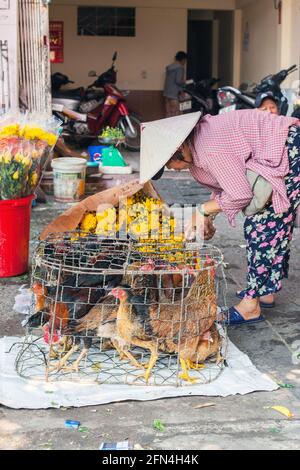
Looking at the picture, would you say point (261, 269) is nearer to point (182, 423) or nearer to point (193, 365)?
point (193, 365)

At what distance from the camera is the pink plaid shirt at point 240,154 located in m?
3.89

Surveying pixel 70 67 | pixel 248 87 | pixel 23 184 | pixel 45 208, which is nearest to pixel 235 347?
pixel 23 184

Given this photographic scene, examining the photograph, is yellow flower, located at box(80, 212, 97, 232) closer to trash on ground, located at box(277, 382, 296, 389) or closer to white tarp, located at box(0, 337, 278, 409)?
white tarp, located at box(0, 337, 278, 409)

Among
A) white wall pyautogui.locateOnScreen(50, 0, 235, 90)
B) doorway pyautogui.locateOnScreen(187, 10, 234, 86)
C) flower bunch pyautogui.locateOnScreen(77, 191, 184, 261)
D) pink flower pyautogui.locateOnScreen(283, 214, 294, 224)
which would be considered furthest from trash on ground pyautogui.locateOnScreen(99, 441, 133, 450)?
doorway pyautogui.locateOnScreen(187, 10, 234, 86)

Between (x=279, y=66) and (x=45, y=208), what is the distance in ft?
18.2

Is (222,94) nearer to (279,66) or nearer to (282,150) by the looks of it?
(279,66)

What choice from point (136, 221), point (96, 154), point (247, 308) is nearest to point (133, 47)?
point (96, 154)

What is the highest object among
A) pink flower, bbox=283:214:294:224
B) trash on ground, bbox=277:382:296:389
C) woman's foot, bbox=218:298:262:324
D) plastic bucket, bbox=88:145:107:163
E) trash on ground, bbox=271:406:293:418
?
pink flower, bbox=283:214:294:224

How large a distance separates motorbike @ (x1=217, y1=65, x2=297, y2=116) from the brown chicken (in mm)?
6189

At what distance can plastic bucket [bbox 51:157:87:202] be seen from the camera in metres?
7.73

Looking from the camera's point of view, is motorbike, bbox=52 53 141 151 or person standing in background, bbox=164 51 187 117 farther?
person standing in background, bbox=164 51 187 117

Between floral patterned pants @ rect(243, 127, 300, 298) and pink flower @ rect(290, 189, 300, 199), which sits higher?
pink flower @ rect(290, 189, 300, 199)

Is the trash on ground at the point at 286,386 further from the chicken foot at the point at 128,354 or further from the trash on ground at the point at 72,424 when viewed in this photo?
the trash on ground at the point at 72,424

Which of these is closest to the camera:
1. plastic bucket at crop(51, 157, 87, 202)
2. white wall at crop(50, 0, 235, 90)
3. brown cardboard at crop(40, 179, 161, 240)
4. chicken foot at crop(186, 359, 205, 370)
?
chicken foot at crop(186, 359, 205, 370)
